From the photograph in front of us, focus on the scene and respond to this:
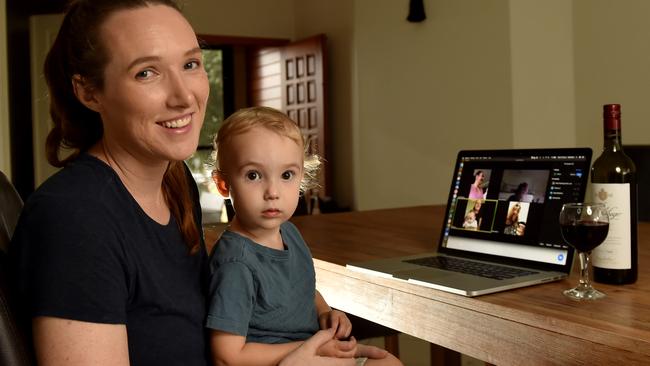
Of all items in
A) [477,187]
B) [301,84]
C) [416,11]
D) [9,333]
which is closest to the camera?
[9,333]

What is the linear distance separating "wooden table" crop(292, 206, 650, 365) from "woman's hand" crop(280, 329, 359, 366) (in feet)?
0.61

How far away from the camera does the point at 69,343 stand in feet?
2.86

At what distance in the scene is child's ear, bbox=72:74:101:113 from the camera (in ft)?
3.46

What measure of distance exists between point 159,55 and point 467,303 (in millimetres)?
677

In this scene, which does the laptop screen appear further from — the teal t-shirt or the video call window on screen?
the teal t-shirt

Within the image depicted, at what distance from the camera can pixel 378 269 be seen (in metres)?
1.48

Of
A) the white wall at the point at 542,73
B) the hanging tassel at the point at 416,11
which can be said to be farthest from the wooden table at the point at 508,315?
the hanging tassel at the point at 416,11

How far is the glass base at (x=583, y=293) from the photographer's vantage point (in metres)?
1.18

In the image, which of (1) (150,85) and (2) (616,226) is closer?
(1) (150,85)

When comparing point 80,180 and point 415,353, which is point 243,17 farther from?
point 80,180

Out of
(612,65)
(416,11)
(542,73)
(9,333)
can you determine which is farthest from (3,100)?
(612,65)

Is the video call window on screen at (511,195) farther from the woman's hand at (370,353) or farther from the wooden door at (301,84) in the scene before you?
the wooden door at (301,84)

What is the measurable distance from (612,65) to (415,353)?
103 inches

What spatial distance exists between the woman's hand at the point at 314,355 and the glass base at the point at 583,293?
0.41 metres
